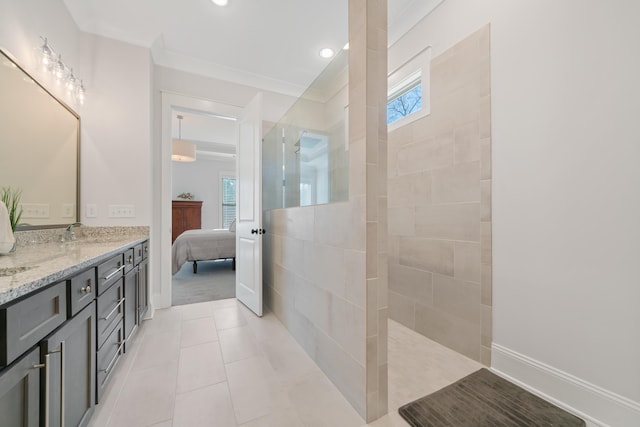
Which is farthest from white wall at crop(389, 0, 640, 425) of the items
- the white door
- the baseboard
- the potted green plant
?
the potted green plant

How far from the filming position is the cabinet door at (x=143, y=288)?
2.21 metres

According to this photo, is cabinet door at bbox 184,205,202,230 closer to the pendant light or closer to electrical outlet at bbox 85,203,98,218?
the pendant light

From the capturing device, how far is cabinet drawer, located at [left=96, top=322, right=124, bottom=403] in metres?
1.32

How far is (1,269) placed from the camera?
98 cm

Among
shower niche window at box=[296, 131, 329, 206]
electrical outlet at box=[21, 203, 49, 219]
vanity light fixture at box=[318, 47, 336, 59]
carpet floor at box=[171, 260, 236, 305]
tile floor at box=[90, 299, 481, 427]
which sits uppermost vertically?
vanity light fixture at box=[318, 47, 336, 59]

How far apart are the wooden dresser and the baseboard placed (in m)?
6.88

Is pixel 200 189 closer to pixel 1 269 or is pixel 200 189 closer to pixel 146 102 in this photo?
pixel 146 102

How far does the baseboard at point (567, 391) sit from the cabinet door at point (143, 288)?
2.81 meters

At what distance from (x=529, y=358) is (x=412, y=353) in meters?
0.73

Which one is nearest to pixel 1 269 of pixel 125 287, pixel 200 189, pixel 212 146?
pixel 125 287

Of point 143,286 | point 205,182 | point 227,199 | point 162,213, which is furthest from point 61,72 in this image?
point 227,199

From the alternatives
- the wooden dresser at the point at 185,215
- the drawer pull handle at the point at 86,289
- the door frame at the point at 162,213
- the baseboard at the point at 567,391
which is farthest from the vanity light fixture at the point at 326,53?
the wooden dresser at the point at 185,215

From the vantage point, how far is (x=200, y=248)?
15.2 feet

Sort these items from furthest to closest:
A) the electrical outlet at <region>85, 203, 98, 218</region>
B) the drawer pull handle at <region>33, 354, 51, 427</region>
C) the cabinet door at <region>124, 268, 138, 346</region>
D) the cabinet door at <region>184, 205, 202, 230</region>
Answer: the cabinet door at <region>184, 205, 202, 230</region> < the electrical outlet at <region>85, 203, 98, 218</region> < the cabinet door at <region>124, 268, 138, 346</region> < the drawer pull handle at <region>33, 354, 51, 427</region>
